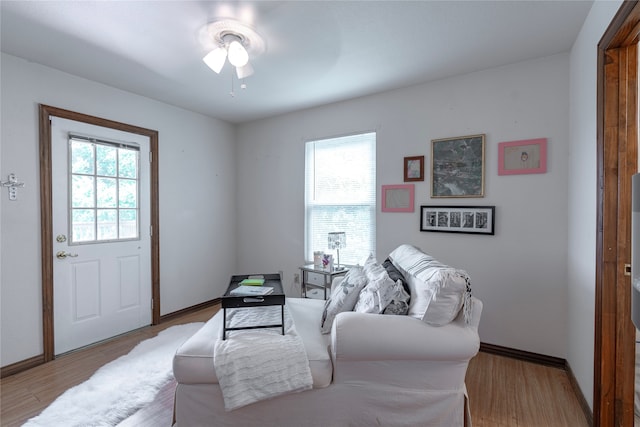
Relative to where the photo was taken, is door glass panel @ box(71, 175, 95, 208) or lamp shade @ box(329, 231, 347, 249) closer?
door glass panel @ box(71, 175, 95, 208)

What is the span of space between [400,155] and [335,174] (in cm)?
81

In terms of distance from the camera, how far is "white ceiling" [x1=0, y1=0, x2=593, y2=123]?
189 centimetres

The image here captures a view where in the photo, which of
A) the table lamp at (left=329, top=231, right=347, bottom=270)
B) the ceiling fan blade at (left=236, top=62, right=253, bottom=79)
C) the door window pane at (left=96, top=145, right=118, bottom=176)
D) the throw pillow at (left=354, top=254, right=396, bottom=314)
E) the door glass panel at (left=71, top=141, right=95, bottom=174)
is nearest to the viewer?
the throw pillow at (left=354, top=254, right=396, bottom=314)

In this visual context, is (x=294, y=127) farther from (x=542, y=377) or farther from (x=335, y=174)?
(x=542, y=377)

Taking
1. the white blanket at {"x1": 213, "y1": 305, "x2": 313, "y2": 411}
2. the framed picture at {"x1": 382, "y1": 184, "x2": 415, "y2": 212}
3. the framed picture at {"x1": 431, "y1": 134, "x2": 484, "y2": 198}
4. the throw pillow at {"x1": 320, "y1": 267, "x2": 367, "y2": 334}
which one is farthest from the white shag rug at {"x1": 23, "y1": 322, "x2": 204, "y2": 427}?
the framed picture at {"x1": 431, "y1": 134, "x2": 484, "y2": 198}

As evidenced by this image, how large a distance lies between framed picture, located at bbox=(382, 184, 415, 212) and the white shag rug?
2426 mm

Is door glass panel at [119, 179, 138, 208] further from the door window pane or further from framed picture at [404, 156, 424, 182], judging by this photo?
framed picture at [404, 156, 424, 182]

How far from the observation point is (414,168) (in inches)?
121

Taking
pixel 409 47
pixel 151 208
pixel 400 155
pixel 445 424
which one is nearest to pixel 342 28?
pixel 409 47

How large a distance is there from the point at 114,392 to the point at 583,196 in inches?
134

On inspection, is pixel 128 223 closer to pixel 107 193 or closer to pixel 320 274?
pixel 107 193

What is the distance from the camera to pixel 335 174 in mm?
3639

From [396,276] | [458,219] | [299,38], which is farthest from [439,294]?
[299,38]

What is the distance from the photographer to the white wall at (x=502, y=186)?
2.46 meters
